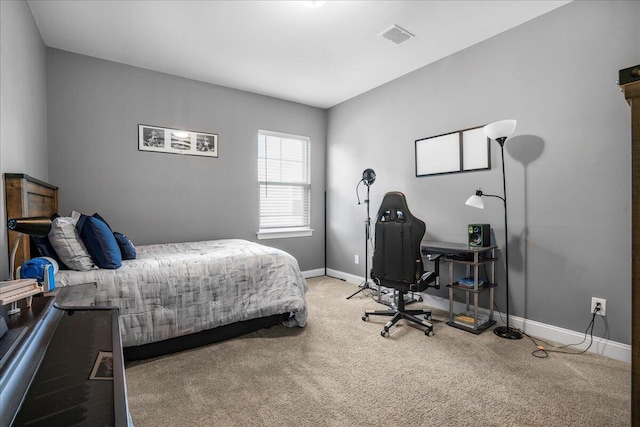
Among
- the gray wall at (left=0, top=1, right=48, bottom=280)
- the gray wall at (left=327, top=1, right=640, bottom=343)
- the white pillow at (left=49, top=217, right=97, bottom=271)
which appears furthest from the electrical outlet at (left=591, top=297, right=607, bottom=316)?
the gray wall at (left=0, top=1, right=48, bottom=280)

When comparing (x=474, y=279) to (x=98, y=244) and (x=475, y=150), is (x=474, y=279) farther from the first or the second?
(x=98, y=244)

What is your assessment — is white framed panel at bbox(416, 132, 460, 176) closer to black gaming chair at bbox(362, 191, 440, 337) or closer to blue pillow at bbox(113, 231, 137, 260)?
black gaming chair at bbox(362, 191, 440, 337)

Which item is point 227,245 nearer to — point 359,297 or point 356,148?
point 359,297

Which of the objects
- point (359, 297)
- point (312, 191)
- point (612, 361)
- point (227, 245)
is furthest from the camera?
point (312, 191)

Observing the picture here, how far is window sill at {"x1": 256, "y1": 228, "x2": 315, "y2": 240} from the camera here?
4371 millimetres

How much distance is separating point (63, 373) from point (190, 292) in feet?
5.64

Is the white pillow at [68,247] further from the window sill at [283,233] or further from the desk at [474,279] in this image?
the desk at [474,279]

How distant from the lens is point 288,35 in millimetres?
2854

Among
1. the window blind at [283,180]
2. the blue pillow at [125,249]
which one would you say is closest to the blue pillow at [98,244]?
the blue pillow at [125,249]

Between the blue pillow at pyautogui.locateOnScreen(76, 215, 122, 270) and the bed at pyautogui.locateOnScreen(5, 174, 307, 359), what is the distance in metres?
0.08

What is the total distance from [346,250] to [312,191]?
1050 mm

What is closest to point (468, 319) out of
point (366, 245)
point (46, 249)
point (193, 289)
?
point (366, 245)

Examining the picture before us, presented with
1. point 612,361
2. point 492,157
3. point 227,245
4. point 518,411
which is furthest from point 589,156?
point 227,245

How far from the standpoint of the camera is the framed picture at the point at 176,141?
3.55 metres
